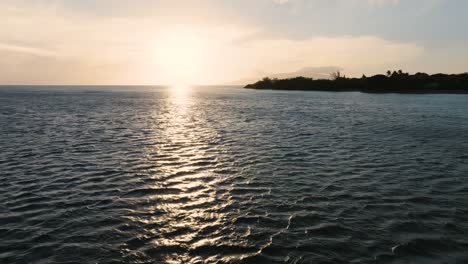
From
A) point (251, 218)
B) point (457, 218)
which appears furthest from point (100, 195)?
point (457, 218)

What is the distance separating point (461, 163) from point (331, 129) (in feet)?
75.0

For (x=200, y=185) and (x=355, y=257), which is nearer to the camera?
(x=355, y=257)

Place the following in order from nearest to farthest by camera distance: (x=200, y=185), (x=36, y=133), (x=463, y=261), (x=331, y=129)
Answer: (x=463, y=261)
(x=200, y=185)
(x=36, y=133)
(x=331, y=129)

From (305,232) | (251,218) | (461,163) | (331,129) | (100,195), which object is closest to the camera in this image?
(305,232)

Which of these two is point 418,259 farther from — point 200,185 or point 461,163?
point 461,163

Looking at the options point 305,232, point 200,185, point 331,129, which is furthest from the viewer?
point 331,129

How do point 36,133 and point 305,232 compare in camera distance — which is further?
point 36,133

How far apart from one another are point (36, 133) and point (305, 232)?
43027 mm

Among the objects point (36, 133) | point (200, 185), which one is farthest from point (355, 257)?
point (36, 133)

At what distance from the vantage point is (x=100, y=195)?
20062mm

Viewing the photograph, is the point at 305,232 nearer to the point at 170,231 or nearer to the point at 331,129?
the point at 170,231

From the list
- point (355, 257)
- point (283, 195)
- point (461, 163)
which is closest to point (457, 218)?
point (355, 257)

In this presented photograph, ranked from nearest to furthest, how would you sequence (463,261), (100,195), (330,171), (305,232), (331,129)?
1. (463,261)
2. (305,232)
3. (100,195)
4. (330,171)
5. (331,129)

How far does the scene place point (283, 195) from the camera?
66.2ft
